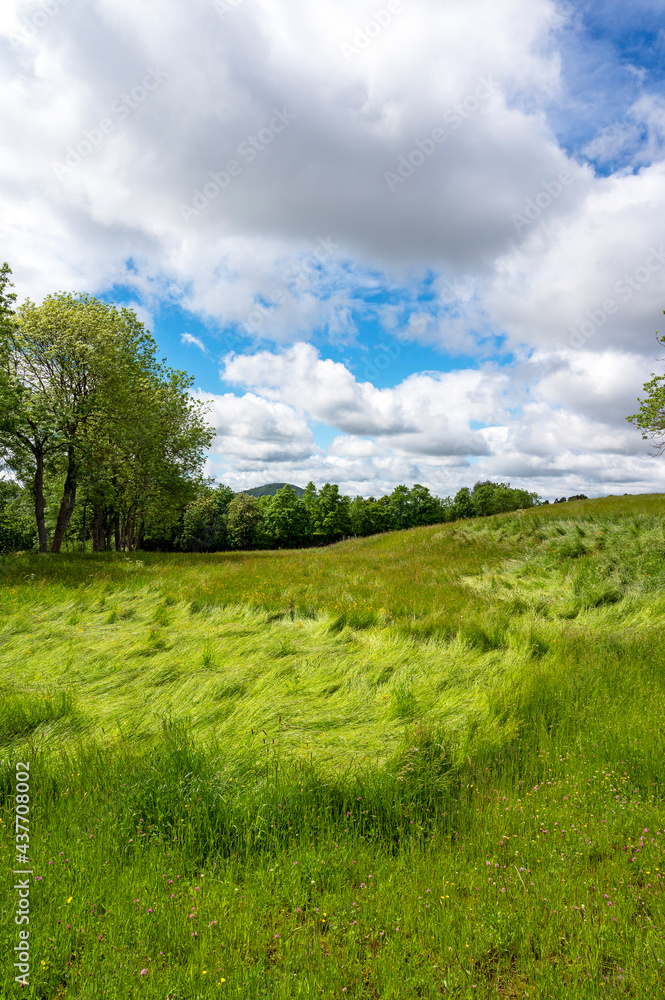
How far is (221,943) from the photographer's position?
2.50 metres

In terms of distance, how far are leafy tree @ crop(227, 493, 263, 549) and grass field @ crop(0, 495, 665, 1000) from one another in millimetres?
65836

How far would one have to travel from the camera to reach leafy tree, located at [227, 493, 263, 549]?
73.3m

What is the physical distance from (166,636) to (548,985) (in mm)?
7593

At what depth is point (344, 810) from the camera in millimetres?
3648

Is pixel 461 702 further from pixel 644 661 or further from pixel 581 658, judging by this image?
pixel 644 661

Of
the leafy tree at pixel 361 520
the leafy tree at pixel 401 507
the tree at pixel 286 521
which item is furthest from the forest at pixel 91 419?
the leafy tree at pixel 401 507

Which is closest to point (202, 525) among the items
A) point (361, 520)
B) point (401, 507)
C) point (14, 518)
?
point (14, 518)

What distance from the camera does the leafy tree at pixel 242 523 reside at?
73.3 meters

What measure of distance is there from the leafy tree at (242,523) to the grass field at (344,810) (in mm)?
65836

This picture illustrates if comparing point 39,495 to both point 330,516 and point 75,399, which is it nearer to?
point 75,399

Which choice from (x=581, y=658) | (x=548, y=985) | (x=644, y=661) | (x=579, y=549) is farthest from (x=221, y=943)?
(x=579, y=549)

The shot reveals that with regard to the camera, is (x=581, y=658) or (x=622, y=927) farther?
(x=581, y=658)

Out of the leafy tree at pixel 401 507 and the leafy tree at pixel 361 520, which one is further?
the leafy tree at pixel 401 507

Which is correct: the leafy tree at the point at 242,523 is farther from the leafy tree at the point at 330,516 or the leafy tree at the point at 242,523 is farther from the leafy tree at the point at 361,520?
the leafy tree at the point at 361,520
